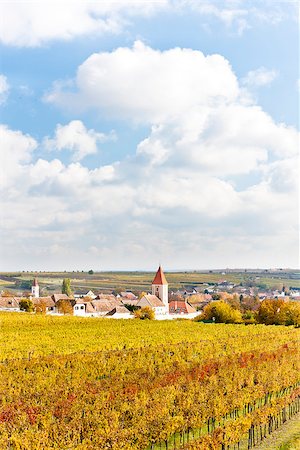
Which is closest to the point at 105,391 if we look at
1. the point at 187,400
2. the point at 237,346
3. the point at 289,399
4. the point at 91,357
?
the point at 187,400

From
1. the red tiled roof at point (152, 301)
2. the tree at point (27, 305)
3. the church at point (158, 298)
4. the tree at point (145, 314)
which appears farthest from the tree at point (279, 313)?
the tree at point (27, 305)

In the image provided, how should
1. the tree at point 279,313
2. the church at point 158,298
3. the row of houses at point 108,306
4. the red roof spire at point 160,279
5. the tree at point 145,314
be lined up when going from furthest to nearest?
the red roof spire at point 160,279 → the church at point 158,298 → the row of houses at point 108,306 → the tree at point 145,314 → the tree at point 279,313

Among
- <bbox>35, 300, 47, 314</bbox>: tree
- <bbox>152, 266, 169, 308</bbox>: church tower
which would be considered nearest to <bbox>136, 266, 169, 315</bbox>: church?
<bbox>152, 266, 169, 308</bbox>: church tower

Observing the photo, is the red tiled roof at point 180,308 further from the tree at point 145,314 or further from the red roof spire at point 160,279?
the tree at point 145,314

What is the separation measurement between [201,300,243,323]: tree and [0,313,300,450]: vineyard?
3143cm

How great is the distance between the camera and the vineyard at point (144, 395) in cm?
1384

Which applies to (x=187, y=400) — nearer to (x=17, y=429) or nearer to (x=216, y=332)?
(x=17, y=429)

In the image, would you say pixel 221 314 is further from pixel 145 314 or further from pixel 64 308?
pixel 64 308

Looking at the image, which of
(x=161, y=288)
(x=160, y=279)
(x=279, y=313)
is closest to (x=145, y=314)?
(x=161, y=288)

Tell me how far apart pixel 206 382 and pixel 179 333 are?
24.9m

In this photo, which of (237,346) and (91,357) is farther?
(237,346)

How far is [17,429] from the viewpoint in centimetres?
1371

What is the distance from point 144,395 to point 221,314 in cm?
5229

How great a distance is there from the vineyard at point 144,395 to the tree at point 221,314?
31.4 meters
